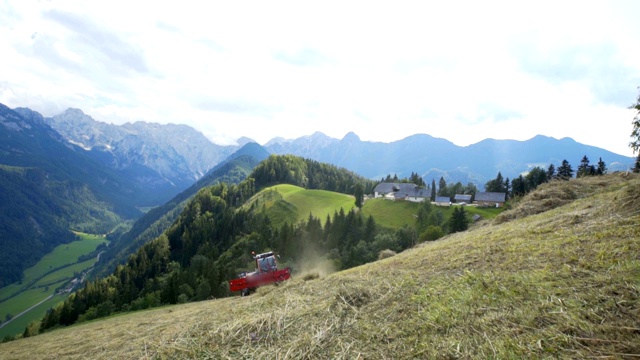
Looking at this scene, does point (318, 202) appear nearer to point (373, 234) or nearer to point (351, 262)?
point (373, 234)

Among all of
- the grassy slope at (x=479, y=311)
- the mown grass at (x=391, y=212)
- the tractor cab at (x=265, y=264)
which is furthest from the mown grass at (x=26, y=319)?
the grassy slope at (x=479, y=311)

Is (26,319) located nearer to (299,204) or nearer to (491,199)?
(299,204)

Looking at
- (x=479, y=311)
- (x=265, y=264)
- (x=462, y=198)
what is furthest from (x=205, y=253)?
(x=479, y=311)

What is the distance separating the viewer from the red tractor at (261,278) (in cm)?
1923

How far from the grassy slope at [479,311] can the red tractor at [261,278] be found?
9798mm

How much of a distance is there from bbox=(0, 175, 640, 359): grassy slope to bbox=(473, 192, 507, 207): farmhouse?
9074cm

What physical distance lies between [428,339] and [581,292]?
8.80 feet

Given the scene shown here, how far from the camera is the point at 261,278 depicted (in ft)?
68.4

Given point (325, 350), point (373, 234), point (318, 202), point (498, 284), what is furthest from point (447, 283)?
point (318, 202)

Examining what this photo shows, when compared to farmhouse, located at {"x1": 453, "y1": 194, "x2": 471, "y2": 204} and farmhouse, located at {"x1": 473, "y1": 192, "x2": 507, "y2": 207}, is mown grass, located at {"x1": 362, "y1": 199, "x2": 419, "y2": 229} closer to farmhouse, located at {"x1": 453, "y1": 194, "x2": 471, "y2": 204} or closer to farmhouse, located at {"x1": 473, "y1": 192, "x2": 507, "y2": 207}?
farmhouse, located at {"x1": 453, "y1": 194, "x2": 471, "y2": 204}

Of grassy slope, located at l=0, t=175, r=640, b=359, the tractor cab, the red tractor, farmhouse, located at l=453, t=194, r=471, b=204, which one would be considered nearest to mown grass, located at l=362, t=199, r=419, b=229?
farmhouse, located at l=453, t=194, r=471, b=204

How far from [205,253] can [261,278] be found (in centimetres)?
7587

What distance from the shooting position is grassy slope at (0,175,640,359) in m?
4.21

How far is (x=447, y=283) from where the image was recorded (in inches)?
285
